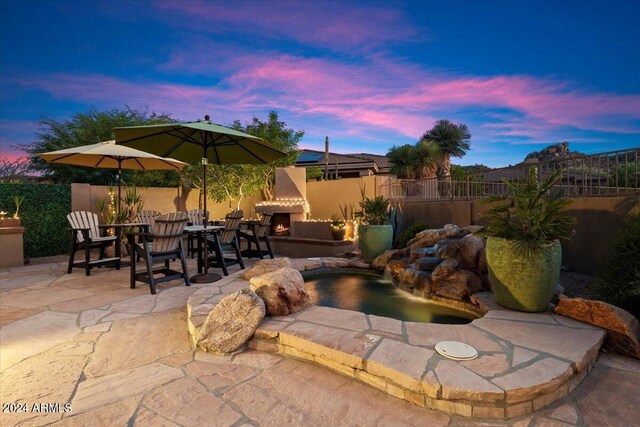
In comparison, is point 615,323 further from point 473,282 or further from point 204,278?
point 204,278

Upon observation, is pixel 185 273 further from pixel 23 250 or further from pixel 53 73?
pixel 53 73

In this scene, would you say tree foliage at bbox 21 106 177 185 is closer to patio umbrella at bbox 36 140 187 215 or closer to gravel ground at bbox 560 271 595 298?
patio umbrella at bbox 36 140 187 215

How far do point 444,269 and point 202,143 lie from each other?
408 centimetres

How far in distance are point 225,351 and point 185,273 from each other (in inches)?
89.6

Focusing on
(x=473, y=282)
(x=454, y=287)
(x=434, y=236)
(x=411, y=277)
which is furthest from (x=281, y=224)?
(x=473, y=282)

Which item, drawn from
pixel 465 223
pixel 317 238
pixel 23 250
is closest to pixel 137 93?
pixel 23 250

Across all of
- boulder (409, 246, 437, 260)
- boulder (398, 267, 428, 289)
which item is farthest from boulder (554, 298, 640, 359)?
boulder (409, 246, 437, 260)

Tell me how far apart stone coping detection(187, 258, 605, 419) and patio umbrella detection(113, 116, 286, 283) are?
2.37m

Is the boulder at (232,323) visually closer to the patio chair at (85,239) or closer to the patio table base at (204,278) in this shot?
the patio table base at (204,278)

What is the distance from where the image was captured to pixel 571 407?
70.6 inches

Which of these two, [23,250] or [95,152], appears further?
[23,250]

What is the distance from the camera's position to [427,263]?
459cm

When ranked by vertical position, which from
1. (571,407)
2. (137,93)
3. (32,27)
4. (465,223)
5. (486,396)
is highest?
(32,27)

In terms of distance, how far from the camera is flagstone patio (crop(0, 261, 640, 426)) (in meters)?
1.72
